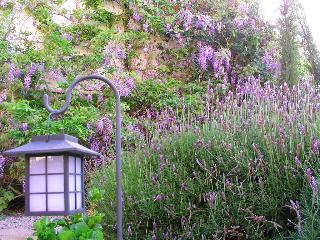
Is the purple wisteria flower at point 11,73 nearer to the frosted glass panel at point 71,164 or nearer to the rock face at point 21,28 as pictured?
the rock face at point 21,28

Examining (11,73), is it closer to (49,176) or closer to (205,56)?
(205,56)

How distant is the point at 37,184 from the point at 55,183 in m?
0.08

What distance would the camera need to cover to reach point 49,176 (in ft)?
7.11

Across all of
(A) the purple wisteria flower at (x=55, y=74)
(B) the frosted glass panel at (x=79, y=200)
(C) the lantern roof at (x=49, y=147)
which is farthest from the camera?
(A) the purple wisteria flower at (x=55, y=74)

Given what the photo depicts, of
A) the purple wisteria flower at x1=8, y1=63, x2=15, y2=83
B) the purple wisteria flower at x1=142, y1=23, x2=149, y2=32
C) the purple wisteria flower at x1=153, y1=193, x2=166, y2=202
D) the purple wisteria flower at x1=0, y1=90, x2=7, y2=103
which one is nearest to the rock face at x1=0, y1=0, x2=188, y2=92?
the purple wisteria flower at x1=142, y1=23, x2=149, y2=32

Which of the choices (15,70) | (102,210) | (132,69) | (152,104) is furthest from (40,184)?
(132,69)

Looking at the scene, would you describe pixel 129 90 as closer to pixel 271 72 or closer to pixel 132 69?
pixel 132 69

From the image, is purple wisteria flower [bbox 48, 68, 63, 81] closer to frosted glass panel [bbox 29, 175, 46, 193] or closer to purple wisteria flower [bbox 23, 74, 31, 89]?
purple wisteria flower [bbox 23, 74, 31, 89]

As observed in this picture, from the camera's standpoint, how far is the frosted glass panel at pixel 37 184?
2160 mm

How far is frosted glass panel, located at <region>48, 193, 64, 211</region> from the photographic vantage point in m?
2.11

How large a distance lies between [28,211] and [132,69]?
521 centimetres

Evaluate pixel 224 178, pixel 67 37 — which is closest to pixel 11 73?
pixel 67 37

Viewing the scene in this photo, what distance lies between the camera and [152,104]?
22.1 ft

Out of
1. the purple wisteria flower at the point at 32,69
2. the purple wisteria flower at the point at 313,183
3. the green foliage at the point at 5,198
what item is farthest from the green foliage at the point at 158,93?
the purple wisteria flower at the point at 313,183
